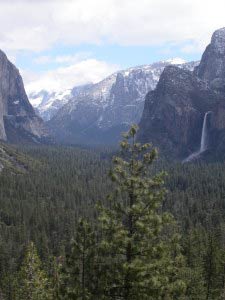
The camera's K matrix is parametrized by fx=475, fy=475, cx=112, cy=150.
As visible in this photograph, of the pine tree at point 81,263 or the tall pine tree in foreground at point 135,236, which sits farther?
the pine tree at point 81,263

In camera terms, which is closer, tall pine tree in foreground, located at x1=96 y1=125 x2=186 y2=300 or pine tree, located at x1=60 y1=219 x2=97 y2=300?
tall pine tree in foreground, located at x1=96 y1=125 x2=186 y2=300

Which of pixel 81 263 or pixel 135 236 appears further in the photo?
pixel 81 263

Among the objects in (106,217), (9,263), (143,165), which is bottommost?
(9,263)

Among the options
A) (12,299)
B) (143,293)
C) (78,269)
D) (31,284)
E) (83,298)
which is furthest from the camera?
(12,299)

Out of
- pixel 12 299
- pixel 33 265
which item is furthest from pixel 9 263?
pixel 33 265

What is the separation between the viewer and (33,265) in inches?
2378

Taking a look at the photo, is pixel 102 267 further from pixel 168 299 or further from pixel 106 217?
pixel 168 299

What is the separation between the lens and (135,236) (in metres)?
29.2

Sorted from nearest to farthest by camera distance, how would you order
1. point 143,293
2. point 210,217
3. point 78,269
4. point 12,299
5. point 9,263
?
point 143,293 → point 78,269 → point 12,299 → point 9,263 → point 210,217

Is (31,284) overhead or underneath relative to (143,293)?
underneath

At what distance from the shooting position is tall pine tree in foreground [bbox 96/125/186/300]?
2880 cm

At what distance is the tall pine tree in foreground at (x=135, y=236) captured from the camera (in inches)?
1134

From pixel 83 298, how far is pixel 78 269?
2.60 meters

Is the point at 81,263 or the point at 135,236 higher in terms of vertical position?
the point at 135,236
